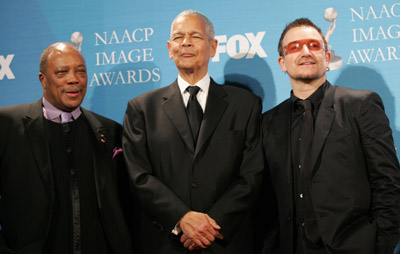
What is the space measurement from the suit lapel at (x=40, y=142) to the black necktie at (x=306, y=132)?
4.85 ft

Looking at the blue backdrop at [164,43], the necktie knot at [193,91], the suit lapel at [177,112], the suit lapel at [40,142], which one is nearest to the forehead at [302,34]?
the blue backdrop at [164,43]

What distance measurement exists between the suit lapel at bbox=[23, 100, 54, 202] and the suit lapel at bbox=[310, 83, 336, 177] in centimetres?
153

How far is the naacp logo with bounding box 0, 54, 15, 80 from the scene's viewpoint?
3912 millimetres

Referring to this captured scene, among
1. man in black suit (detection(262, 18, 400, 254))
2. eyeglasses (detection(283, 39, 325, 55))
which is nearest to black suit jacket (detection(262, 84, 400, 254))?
man in black suit (detection(262, 18, 400, 254))

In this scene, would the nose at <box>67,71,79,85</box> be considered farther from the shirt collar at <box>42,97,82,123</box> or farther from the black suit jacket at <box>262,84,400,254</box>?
the black suit jacket at <box>262,84,400,254</box>

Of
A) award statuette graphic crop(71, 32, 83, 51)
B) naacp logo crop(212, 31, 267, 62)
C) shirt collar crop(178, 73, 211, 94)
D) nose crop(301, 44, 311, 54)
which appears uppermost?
award statuette graphic crop(71, 32, 83, 51)

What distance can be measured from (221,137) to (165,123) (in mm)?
356

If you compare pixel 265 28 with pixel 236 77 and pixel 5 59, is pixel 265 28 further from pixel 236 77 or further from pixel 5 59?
pixel 5 59

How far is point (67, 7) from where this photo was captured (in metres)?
3.88

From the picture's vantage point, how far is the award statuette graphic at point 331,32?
3355 mm

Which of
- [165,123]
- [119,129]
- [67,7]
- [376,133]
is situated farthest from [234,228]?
[67,7]

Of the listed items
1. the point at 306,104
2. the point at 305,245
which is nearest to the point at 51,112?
the point at 306,104

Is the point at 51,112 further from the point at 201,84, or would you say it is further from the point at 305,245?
the point at 305,245

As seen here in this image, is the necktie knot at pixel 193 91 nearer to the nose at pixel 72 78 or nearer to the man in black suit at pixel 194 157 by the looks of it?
the man in black suit at pixel 194 157
